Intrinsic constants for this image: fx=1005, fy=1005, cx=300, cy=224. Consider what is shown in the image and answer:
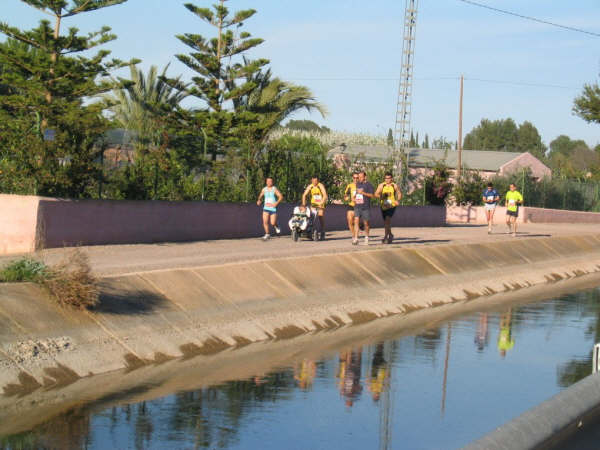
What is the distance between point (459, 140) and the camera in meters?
64.6

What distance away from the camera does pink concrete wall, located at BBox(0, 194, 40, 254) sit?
64.9 ft

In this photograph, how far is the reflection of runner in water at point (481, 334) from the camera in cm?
1516

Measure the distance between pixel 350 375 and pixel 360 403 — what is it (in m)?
1.63

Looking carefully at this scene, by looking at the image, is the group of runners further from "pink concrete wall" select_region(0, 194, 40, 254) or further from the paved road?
"pink concrete wall" select_region(0, 194, 40, 254)

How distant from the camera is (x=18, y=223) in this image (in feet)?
65.6

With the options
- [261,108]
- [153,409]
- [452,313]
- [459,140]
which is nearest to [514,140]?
[459,140]

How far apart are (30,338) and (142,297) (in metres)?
2.78

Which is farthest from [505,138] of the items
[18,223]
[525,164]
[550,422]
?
[550,422]

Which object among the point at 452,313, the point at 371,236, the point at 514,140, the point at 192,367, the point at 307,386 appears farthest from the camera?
the point at 514,140

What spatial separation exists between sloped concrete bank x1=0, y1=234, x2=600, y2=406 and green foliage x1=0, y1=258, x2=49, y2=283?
405 millimetres

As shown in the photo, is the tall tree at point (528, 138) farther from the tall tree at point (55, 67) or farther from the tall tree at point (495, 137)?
the tall tree at point (55, 67)

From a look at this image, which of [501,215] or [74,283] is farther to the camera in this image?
[501,215]

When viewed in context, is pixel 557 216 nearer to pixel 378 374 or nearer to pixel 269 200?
pixel 269 200

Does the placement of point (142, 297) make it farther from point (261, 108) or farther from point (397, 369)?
point (261, 108)
